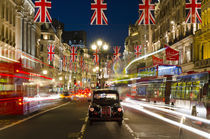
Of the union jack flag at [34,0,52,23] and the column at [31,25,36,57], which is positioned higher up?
the column at [31,25,36,57]

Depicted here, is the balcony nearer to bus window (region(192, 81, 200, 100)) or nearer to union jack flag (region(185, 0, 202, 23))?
union jack flag (region(185, 0, 202, 23))

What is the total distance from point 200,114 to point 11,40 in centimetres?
3908

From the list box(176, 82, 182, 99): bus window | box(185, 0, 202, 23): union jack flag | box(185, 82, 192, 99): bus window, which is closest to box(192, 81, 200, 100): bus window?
box(185, 82, 192, 99): bus window

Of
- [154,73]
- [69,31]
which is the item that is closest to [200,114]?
[154,73]

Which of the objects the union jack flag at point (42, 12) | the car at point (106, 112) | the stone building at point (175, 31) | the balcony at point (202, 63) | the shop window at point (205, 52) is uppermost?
the stone building at point (175, 31)

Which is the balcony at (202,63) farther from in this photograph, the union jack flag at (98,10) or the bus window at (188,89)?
the union jack flag at (98,10)

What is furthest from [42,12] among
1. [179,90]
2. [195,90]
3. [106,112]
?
[179,90]

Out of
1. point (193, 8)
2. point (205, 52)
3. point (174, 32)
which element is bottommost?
point (205, 52)

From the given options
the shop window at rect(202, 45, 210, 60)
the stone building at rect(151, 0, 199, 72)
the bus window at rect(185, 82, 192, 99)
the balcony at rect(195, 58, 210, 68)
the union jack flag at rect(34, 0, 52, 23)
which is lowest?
the bus window at rect(185, 82, 192, 99)

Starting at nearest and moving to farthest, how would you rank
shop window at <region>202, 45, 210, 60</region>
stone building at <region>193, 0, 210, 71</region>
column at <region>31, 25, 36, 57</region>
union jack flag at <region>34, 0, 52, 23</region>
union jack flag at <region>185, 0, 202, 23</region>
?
union jack flag at <region>34, 0, 52, 23</region>
union jack flag at <region>185, 0, 202, 23</region>
stone building at <region>193, 0, 210, 71</region>
shop window at <region>202, 45, 210, 60</region>
column at <region>31, 25, 36, 57</region>

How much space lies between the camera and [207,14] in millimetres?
39812

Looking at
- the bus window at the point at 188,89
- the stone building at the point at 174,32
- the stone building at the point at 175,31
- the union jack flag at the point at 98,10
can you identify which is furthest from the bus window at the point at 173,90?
the stone building at the point at 175,31

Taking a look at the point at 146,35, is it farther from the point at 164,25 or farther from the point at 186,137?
the point at 186,137

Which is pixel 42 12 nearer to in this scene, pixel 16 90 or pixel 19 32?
pixel 16 90
